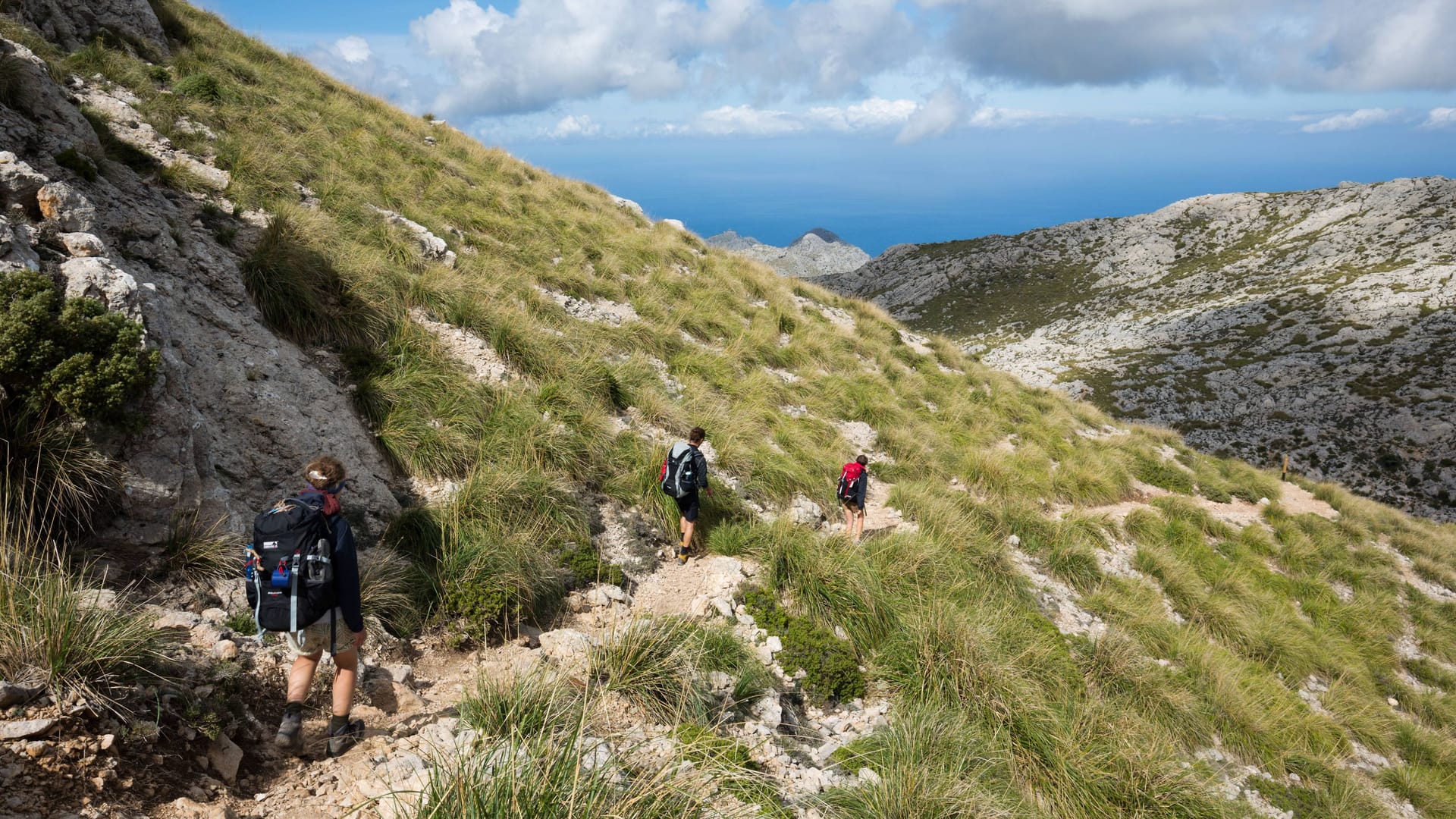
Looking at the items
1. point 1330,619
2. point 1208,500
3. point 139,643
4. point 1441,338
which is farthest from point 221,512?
point 1441,338

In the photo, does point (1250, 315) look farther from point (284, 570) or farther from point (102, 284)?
point (102, 284)

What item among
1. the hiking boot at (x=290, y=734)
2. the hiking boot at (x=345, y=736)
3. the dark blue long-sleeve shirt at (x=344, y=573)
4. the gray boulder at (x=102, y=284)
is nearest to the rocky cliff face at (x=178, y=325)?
the gray boulder at (x=102, y=284)

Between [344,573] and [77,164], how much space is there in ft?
21.9

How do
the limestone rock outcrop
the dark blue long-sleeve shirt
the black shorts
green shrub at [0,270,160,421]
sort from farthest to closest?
1. the limestone rock outcrop
2. the black shorts
3. green shrub at [0,270,160,421]
4. the dark blue long-sleeve shirt

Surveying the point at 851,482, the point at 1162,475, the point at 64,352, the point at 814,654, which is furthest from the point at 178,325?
the point at 1162,475

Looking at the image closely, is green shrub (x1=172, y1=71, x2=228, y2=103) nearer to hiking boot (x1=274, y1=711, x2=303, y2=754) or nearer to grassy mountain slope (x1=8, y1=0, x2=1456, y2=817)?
grassy mountain slope (x1=8, y1=0, x2=1456, y2=817)

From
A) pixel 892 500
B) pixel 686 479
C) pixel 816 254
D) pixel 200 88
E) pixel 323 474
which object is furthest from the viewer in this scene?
pixel 816 254

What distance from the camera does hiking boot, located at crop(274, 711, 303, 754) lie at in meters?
3.65

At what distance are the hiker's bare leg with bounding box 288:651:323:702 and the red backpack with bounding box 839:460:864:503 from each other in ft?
22.9

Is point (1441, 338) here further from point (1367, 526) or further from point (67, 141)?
point (67, 141)

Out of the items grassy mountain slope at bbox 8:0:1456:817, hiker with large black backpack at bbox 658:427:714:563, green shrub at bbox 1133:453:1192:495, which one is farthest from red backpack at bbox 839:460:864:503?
green shrub at bbox 1133:453:1192:495

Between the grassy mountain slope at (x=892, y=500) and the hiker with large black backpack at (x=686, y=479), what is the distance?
1.39 feet

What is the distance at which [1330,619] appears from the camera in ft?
40.8

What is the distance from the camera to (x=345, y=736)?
380 centimetres
